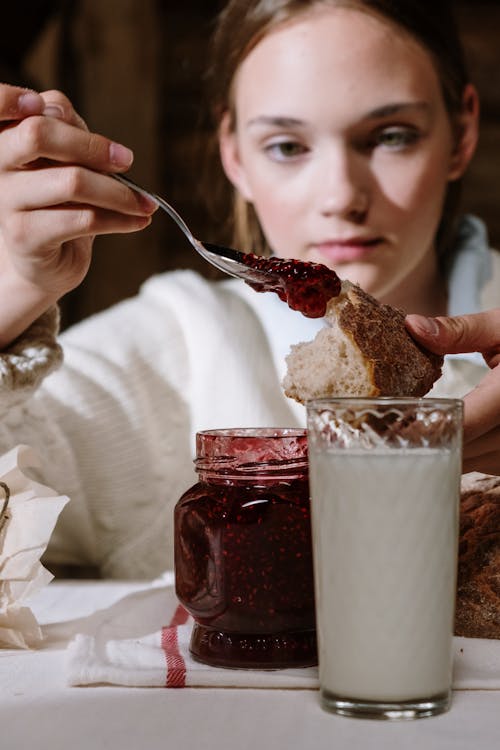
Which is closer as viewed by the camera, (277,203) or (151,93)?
(277,203)

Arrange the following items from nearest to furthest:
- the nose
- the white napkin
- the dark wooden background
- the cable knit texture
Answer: the white napkin → the cable knit texture → the nose → the dark wooden background

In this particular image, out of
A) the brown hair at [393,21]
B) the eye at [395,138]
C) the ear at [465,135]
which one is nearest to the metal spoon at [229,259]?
the eye at [395,138]

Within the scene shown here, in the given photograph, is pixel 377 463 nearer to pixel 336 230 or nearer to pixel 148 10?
pixel 336 230

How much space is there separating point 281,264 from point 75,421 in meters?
0.94

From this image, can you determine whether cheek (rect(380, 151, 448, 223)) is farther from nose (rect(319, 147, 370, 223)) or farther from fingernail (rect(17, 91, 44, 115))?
fingernail (rect(17, 91, 44, 115))

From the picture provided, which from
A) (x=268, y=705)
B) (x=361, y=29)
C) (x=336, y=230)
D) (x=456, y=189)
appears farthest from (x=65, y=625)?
(x=456, y=189)

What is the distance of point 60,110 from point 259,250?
109cm

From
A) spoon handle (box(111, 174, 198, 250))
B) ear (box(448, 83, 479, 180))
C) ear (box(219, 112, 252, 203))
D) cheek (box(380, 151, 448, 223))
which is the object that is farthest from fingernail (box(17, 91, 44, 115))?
ear (box(448, 83, 479, 180))

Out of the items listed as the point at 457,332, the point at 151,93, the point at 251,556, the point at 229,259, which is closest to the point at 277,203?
the point at 229,259

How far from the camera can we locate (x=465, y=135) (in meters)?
1.87

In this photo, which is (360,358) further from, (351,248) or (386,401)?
(351,248)

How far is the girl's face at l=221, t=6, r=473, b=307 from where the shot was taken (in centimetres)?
161

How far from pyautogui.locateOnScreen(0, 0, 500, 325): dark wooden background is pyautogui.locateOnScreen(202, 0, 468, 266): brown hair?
34.5 inches

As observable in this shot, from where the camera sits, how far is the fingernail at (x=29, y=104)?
1026mm
